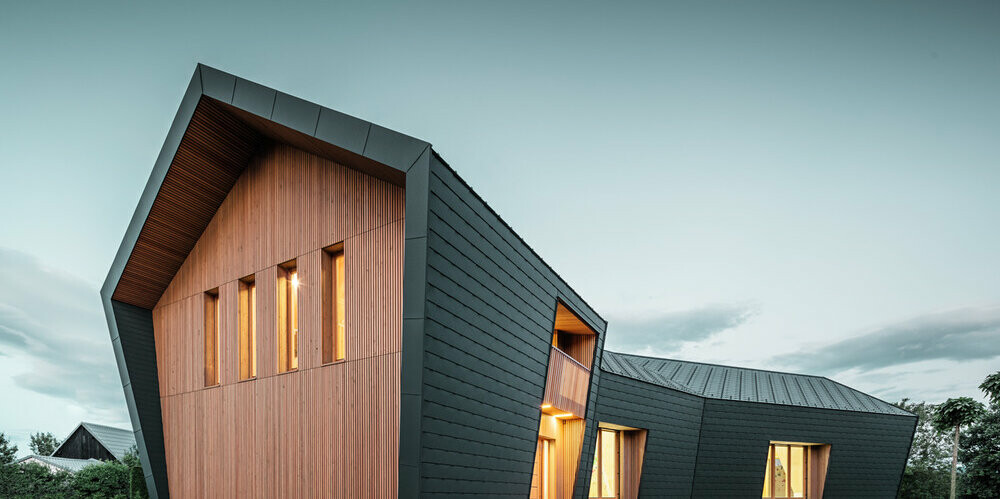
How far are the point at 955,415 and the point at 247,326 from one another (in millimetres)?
22248

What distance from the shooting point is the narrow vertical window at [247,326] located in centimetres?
1170

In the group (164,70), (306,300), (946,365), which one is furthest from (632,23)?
(946,365)

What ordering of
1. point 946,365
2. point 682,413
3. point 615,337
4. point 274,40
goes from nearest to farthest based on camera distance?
point 682,413 < point 274,40 < point 946,365 < point 615,337

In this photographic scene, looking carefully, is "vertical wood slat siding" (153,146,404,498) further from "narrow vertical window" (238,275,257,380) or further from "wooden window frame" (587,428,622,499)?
"wooden window frame" (587,428,622,499)

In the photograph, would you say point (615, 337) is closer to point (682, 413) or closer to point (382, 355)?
point (682, 413)

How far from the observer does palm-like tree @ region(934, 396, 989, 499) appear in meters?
22.7

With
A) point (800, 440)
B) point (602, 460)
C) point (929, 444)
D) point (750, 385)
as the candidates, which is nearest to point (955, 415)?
point (800, 440)

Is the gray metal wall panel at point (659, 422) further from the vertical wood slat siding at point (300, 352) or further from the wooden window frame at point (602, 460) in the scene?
the vertical wood slat siding at point (300, 352)

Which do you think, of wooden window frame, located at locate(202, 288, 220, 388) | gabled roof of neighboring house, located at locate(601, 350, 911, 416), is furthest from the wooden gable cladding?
gabled roof of neighboring house, located at locate(601, 350, 911, 416)

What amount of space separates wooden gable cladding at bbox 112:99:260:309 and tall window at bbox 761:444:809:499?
57.0ft

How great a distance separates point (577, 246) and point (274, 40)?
43.2 meters

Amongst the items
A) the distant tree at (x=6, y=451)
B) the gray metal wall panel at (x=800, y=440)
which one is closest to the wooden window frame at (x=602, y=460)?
the gray metal wall panel at (x=800, y=440)

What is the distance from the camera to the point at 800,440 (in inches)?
844

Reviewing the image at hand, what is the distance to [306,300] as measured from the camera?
10211 mm
